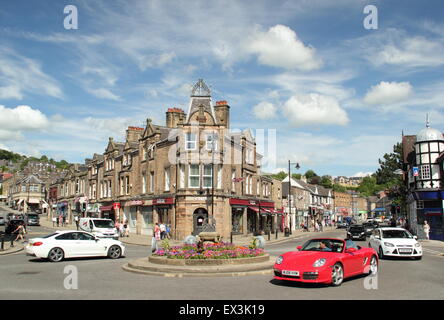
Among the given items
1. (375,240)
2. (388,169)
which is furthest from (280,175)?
(375,240)

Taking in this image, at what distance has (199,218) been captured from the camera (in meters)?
35.3

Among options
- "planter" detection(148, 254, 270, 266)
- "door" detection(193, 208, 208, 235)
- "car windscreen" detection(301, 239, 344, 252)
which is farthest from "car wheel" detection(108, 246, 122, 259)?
"door" detection(193, 208, 208, 235)

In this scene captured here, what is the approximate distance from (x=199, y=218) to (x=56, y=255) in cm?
1797

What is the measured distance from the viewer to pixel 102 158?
5688 cm

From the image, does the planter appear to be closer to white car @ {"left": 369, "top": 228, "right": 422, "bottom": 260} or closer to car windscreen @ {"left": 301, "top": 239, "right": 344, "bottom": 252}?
car windscreen @ {"left": 301, "top": 239, "right": 344, "bottom": 252}

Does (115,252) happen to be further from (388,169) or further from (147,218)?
(388,169)

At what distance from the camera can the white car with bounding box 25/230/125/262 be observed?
18.0 metres

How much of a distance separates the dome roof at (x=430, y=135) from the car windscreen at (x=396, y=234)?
2381cm

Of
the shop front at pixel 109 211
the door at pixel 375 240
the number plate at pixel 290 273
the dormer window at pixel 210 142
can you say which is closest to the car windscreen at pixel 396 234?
the door at pixel 375 240

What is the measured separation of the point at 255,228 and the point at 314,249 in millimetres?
31932

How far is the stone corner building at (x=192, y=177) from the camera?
35531 millimetres

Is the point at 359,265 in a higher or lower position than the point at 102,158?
lower
